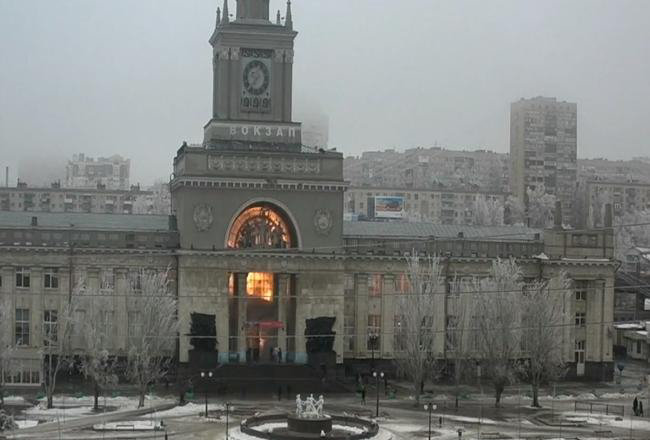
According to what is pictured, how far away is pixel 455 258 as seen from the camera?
78.5 meters

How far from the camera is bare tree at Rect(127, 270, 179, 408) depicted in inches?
2515

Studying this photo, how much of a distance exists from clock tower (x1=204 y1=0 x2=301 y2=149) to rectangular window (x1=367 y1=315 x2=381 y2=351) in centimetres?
1355

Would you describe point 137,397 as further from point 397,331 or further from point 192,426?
point 397,331

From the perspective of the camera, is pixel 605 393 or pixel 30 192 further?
pixel 30 192

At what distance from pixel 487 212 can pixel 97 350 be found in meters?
112

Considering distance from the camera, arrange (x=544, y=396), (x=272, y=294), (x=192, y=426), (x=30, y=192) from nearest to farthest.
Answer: (x=192, y=426) < (x=544, y=396) < (x=272, y=294) < (x=30, y=192)

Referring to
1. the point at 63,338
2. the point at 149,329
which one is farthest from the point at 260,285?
the point at 63,338

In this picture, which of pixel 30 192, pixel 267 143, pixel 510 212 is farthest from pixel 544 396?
pixel 30 192

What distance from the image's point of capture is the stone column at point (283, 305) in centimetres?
7456

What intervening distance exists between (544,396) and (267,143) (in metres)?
25.4

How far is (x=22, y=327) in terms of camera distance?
72.6 m

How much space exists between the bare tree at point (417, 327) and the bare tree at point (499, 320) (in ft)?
10.4

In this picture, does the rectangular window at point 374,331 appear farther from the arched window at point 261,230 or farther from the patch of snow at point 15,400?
the patch of snow at point 15,400

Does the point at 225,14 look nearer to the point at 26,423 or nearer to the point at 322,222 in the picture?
the point at 322,222
